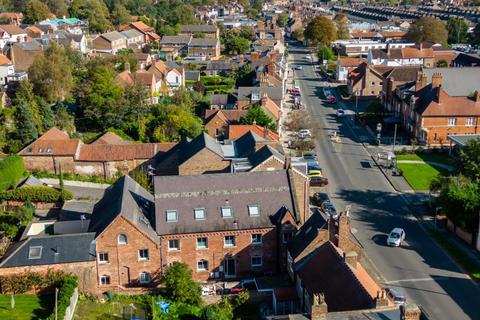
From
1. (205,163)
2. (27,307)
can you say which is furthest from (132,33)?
(27,307)

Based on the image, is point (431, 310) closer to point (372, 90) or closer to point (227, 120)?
point (227, 120)

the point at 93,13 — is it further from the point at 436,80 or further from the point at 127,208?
the point at 127,208

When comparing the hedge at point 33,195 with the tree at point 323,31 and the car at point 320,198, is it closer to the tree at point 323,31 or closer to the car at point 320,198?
the car at point 320,198

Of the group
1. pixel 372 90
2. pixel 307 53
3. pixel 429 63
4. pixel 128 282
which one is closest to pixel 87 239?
pixel 128 282

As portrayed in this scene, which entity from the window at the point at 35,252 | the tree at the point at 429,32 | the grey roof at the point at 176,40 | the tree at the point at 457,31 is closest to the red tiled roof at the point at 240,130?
the window at the point at 35,252

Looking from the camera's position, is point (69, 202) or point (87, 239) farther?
point (69, 202)

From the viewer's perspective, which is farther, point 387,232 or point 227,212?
point 387,232
